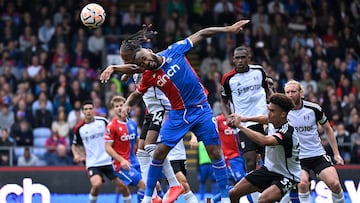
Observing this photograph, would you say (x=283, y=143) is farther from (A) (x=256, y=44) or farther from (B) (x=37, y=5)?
(B) (x=37, y=5)

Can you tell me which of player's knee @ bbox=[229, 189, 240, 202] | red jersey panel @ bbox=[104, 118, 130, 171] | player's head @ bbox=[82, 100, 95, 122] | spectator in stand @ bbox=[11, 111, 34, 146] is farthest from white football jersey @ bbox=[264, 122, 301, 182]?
spectator in stand @ bbox=[11, 111, 34, 146]

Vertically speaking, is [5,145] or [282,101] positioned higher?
[282,101]

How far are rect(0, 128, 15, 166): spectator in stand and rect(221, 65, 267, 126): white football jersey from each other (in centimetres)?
743

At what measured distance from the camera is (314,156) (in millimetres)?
14570

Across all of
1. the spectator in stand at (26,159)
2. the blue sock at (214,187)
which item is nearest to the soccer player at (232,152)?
the blue sock at (214,187)

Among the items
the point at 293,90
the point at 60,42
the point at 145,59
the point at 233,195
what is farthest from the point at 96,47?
the point at 233,195

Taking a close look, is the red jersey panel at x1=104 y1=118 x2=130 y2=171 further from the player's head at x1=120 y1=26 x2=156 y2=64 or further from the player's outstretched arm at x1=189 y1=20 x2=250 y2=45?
the player's outstretched arm at x1=189 y1=20 x2=250 y2=45

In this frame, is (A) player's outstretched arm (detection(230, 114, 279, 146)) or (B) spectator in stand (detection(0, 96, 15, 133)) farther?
(B) spectator in stand (detection(0, 96, 15, 133))

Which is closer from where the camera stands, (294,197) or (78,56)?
(294,197)

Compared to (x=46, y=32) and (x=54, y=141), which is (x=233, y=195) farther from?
(x=46, y=32)

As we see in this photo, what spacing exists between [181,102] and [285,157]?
1543 mm

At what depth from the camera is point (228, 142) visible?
16703 millimetres

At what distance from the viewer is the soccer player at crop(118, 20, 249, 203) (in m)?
12.6

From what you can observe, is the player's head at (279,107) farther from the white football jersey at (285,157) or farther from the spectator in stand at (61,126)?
the spectator in stand at (61,126)
